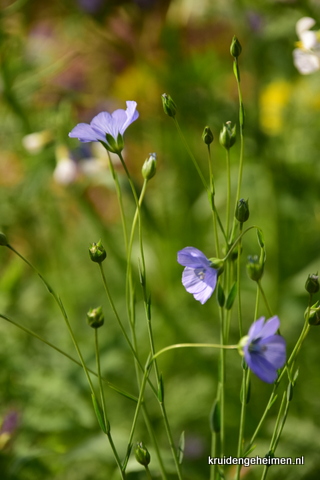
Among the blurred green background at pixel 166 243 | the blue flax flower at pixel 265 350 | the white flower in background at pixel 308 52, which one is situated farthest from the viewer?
the blurred green background at pixel 166 243

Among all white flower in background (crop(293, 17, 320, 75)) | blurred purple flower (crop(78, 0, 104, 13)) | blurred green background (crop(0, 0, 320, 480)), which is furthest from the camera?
blurred purple flower (crop(78, 0, 104, 13))

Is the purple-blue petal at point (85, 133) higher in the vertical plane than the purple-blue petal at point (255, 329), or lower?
higher

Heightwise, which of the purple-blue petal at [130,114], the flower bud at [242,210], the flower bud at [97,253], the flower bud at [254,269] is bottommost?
the flower bud at [254,269]

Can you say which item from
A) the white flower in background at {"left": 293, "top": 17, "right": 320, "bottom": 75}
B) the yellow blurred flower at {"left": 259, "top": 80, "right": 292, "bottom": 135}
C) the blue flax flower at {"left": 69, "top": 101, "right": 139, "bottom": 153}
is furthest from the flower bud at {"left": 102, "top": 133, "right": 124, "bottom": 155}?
the yellow blurred flower at {"left": 259, "top": 80, "right": 292, "bottom": 135}

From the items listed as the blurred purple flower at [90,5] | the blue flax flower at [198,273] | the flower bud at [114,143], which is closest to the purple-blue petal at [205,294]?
the blue flax flower at [198,273]

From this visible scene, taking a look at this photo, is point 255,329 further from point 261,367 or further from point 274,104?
point 274,104

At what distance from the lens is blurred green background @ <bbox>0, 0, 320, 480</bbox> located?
82 centimetres

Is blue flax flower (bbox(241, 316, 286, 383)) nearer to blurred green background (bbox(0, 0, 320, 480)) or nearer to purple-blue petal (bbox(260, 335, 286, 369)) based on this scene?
purple-blue petal (bbox(260, 335, 286, 369))

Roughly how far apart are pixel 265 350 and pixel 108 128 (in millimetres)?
198

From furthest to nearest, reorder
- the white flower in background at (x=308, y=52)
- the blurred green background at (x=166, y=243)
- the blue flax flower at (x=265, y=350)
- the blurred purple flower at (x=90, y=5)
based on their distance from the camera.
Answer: the blurred purple flower at (x=90, y=5) < the blurred green background at (x=166, y=243) < the white flower in background at (x=308, y=52) < the blue flax flower at (x=265, y=350)

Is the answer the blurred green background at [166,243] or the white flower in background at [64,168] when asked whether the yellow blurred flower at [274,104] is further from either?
the white flower in background at [64,168]

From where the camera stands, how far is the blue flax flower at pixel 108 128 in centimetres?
41

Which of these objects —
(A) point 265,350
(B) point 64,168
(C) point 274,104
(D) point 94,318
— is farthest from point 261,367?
(C) point 274,104

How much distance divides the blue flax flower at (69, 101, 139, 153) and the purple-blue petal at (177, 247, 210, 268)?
0.32 feet
